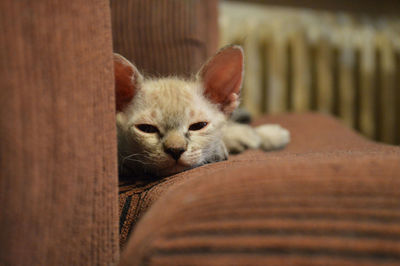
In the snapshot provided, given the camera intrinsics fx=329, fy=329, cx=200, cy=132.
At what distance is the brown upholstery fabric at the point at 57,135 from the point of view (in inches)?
13.1

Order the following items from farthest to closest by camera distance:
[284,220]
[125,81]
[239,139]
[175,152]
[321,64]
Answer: [321,64] → [239,139] → [125,81] → [175,152] → [284,220]

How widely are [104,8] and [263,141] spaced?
654 mm

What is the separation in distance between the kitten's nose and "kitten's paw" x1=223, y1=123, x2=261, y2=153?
0.78 ft

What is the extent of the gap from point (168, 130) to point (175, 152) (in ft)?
0.20

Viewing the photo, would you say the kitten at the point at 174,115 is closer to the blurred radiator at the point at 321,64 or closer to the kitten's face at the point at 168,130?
the kitten's face at the point at 168,130

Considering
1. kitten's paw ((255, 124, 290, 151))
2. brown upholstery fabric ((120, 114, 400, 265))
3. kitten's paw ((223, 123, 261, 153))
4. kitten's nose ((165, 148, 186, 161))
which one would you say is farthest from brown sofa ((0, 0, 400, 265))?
kitten's paw ((255, 124, 290, 151))

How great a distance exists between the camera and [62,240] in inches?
14.7

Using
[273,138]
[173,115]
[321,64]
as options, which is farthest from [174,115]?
[321,64]

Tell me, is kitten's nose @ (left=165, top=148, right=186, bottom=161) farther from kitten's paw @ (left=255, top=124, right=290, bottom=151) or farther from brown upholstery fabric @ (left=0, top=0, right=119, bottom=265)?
kitten's paw @ (left=255, top=124, right=290, bottom=151)

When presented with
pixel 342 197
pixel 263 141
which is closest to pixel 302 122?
pixel 263 141

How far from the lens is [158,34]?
3.34 ft

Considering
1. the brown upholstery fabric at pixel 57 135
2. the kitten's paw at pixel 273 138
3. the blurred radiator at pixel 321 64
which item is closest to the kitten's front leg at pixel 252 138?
the kitten's paw at pixel 273 138

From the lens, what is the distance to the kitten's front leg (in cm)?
87

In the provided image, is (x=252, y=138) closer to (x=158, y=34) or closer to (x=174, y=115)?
(x=174, y=115)
